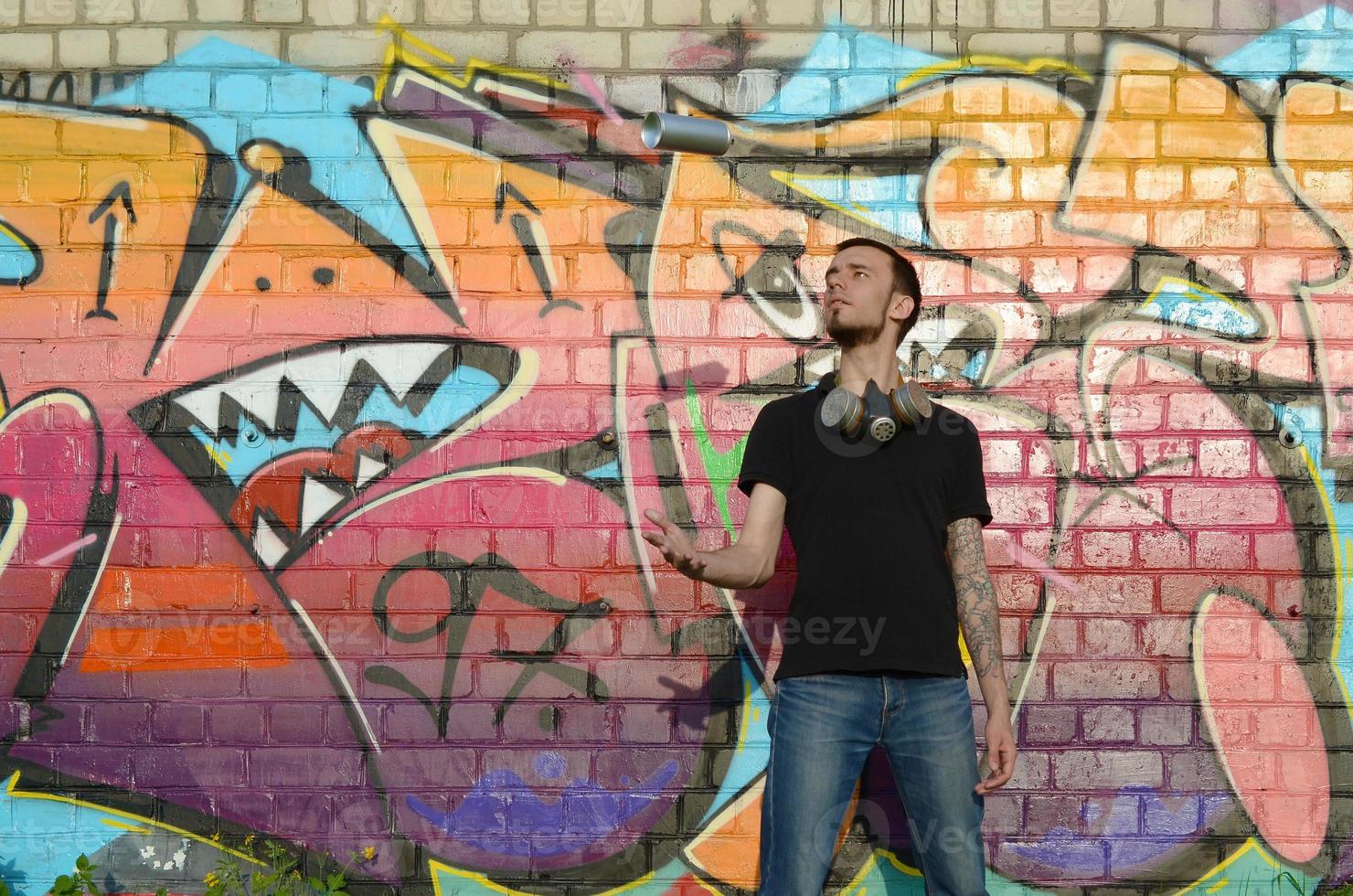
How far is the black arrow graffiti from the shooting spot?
3.72 meters

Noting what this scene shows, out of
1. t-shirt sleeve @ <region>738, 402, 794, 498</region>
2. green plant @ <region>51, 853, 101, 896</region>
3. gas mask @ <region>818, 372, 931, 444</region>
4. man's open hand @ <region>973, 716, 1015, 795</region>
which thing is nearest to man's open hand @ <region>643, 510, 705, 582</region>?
t-shirt sleeve @ <region>738, 402, 794, 498</region>

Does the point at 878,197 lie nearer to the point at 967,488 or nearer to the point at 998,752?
the point at 967,488

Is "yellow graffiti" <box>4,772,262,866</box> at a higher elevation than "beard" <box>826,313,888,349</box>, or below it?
below

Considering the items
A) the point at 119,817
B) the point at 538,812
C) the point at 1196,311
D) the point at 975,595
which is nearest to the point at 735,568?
the point at 975,595

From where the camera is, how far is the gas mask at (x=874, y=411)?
9.45 feet

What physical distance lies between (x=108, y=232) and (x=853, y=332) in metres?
2.51

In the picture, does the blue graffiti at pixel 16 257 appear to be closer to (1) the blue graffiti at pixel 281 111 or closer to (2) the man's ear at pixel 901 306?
(1) the blue graffiti at pixel 281 111

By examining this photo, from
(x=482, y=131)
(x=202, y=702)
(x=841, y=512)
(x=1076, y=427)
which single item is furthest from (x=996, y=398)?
(x=202, y=702)

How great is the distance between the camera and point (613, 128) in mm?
3703

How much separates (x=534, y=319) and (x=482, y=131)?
2.14 ft

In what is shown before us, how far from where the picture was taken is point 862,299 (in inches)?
122

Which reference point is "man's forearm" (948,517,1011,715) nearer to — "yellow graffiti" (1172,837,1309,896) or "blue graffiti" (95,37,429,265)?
"yellow graffiti" (1172,837,1309,896)

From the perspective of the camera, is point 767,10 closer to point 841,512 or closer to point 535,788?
point 841,512

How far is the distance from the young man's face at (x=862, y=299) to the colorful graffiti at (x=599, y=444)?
0.50 metres
